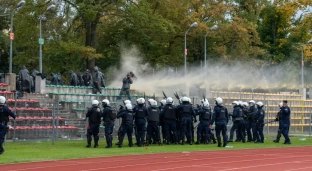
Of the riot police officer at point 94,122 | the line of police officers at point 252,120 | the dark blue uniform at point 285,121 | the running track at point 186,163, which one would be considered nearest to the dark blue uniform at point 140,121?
the riot police officer at point 94,122

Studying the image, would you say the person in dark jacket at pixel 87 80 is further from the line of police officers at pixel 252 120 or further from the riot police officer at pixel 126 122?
the riot police officer at pixel 126 122

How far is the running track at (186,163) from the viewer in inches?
656

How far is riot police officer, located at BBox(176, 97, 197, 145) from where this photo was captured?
2739 cm

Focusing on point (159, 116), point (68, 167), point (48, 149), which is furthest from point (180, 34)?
point (68, 167)

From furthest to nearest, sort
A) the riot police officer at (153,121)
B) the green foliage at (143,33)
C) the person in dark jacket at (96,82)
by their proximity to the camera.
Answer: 1. the green foliage at (143,33)
2. the person in dark jacket at (96,82)
3. the riot police officer at (153,121)

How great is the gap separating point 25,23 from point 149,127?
842 inches

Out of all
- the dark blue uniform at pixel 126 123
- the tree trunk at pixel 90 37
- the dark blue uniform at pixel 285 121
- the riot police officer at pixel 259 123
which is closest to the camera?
the dark blue uniform at pixel 126 123

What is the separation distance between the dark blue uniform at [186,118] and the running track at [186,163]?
203 inches

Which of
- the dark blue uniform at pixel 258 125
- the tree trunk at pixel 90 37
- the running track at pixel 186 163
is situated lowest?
the running track at pixel 186 163

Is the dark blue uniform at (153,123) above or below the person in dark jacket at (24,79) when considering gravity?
below

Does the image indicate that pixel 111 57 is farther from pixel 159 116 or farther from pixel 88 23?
pixel 159 116

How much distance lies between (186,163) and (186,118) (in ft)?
30.8

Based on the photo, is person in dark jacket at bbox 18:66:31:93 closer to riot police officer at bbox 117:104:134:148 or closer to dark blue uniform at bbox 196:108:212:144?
Result: riot police officer at bbox 117:104:134:148

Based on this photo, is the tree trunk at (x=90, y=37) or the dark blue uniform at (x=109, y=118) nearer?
the dark blue uniform at (x=109, y=118)
